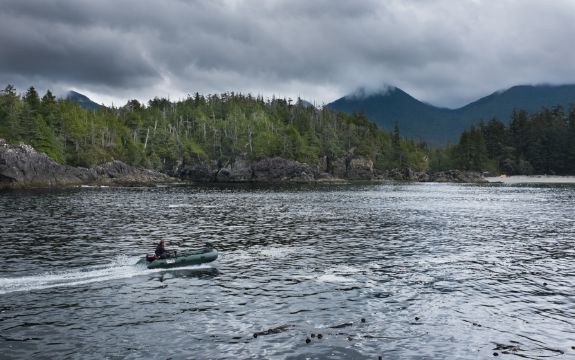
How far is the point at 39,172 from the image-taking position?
461ft

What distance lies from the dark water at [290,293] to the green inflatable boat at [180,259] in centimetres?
67

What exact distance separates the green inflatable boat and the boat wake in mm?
433

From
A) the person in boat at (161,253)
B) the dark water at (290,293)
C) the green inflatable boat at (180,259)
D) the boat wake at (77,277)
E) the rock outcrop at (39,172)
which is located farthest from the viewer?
the rock outcrop at (39,172)

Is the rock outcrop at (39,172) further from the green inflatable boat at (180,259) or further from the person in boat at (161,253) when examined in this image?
the green inflatable boat at (180,259)

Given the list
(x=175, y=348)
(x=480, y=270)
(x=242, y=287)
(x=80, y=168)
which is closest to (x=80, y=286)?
(x=242, y=287)

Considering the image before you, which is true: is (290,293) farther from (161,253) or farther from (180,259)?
(161,253)

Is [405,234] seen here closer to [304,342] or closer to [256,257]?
[256,257]

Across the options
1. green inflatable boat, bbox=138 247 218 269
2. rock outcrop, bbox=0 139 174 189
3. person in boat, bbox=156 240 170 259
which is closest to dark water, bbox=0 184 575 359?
green inflatable boat, bbox=138 247 218 269

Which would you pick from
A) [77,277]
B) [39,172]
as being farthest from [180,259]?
[39,172]

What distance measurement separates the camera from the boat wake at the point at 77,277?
106 ft

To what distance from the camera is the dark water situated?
72.7ft

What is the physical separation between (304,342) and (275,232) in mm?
37803

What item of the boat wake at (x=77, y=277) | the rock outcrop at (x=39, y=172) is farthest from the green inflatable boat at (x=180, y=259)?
the rock outcrop at (x=39, y=172)

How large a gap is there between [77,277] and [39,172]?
12348cm
